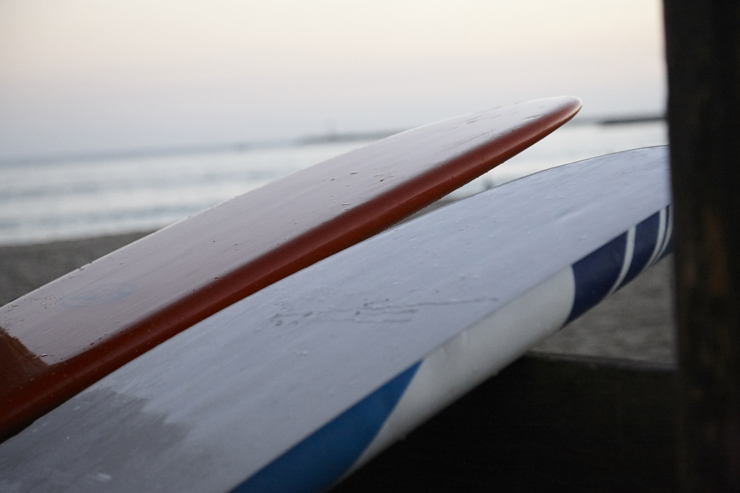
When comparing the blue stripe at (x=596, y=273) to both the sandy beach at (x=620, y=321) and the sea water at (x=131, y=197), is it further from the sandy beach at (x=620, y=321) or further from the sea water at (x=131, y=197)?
the sea water at (x=131, y=197)

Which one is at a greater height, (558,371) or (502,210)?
(502,210)

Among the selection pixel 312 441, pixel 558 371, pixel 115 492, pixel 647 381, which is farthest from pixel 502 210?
pixel 115 492

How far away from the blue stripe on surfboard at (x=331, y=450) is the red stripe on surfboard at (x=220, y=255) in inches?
28.5

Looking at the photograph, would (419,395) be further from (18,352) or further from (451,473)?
(18,352)

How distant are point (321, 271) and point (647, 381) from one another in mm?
707

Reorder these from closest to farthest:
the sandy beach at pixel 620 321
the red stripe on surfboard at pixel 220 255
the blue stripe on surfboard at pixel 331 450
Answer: the blue stripe on surfboard at pixel 331 450
the red stripe on surfboard at pixel 220 255
the sandy beach at pixel 620 321

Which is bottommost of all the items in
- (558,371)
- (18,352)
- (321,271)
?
(558,371)

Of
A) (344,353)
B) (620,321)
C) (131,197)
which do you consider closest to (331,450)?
(344,353)

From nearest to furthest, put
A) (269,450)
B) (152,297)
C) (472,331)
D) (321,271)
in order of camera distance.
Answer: (269,450), (472,331), (321,271), (152,297)

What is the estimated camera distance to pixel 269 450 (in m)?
0.83

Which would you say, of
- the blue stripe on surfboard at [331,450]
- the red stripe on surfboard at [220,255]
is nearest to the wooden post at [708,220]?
the blue stripe on surfboard at [331,450]

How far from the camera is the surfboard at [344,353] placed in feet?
2.84

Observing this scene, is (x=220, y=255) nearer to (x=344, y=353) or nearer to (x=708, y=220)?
(x=344, y=353)

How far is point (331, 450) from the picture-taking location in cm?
85
